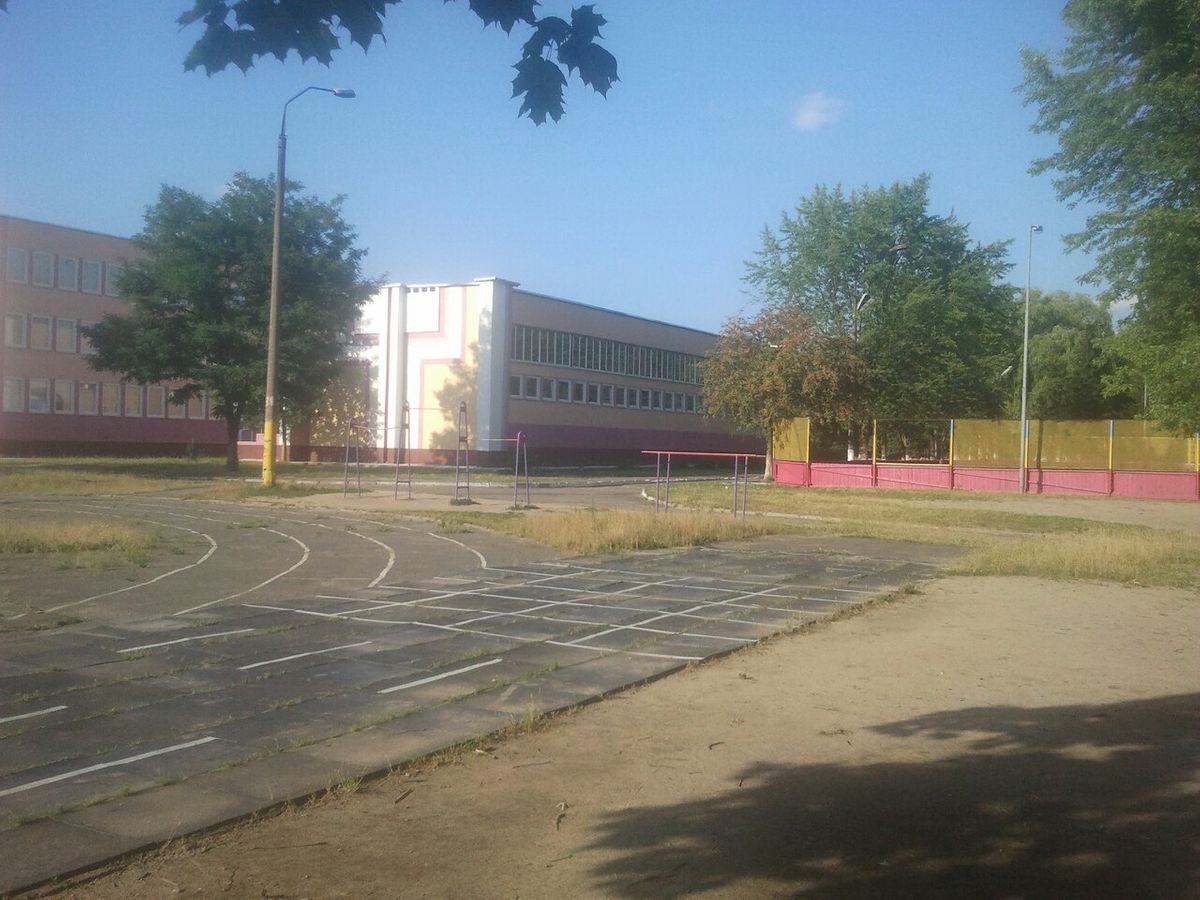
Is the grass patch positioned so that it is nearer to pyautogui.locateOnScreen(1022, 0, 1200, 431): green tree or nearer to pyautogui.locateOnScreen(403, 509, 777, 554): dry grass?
pyautogui.locateOnScreen(403, 509, 777, 554): dry grass

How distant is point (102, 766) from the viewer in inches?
230

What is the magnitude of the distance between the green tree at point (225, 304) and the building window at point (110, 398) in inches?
631

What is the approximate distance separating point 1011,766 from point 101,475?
3749 centimetres

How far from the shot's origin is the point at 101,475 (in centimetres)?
3781

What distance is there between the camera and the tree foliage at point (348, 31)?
5.27 metres

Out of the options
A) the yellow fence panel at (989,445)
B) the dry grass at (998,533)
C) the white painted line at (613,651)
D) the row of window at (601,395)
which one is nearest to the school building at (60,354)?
the row of window at (601,395)

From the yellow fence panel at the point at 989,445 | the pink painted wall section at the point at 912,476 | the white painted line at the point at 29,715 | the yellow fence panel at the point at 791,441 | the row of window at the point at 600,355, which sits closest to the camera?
the white painted line at the point at 29,715

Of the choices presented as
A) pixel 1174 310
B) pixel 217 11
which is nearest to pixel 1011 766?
pixel 217 11

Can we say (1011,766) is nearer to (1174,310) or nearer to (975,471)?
(1174,310)

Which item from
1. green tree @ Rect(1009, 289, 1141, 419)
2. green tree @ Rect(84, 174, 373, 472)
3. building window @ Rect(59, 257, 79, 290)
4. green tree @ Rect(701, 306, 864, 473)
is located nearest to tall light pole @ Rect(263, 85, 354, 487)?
green tree @ Rect(84, 174, 373, 472)

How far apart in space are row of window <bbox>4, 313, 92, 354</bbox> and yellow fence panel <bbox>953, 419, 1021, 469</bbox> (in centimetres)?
4181

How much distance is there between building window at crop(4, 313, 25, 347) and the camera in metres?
53.8

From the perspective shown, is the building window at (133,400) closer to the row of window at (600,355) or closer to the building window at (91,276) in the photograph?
the building window at (91,276)

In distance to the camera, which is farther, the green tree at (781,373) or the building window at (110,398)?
the building window at (110,398)
